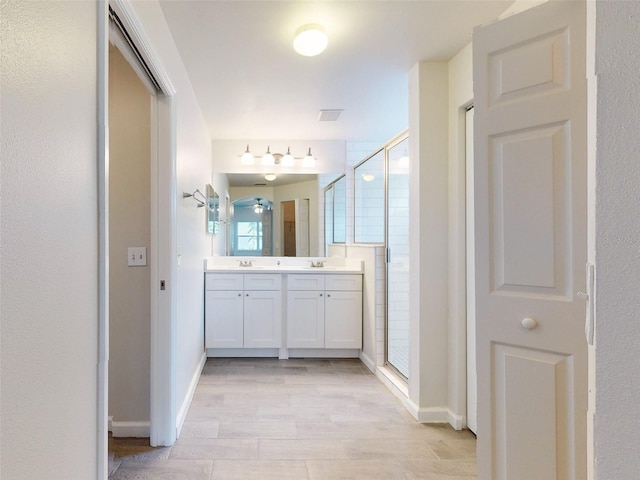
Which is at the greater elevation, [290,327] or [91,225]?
[91,225]

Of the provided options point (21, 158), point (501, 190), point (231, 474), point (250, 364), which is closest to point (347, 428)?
point (231, 474)

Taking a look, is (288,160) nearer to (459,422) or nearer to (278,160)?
(278,160)

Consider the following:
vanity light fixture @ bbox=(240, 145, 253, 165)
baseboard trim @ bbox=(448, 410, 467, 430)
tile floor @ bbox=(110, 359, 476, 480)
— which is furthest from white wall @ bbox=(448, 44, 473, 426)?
vanity light fixture @ bbox=(240, 145, 253, 165)

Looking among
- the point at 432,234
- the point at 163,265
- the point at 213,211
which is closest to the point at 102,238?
the point at 163,265

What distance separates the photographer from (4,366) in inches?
26.6

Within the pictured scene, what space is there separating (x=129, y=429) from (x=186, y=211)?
1.38m

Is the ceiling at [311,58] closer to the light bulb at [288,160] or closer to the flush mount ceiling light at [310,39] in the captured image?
the flush mount ceiling light at [310,39]

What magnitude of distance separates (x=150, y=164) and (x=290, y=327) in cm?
207

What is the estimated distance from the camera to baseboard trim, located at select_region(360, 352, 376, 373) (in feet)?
10.2

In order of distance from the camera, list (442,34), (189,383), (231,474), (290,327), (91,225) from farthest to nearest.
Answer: (290,327), (189,383), (442,34), (231,474), (91,225)

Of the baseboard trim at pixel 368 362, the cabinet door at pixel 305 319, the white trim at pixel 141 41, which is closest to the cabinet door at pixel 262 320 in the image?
the cabinet door at pixel 305 319

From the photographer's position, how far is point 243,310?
336cm

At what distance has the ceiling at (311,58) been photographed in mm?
1730

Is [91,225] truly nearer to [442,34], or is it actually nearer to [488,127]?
[488,127]
